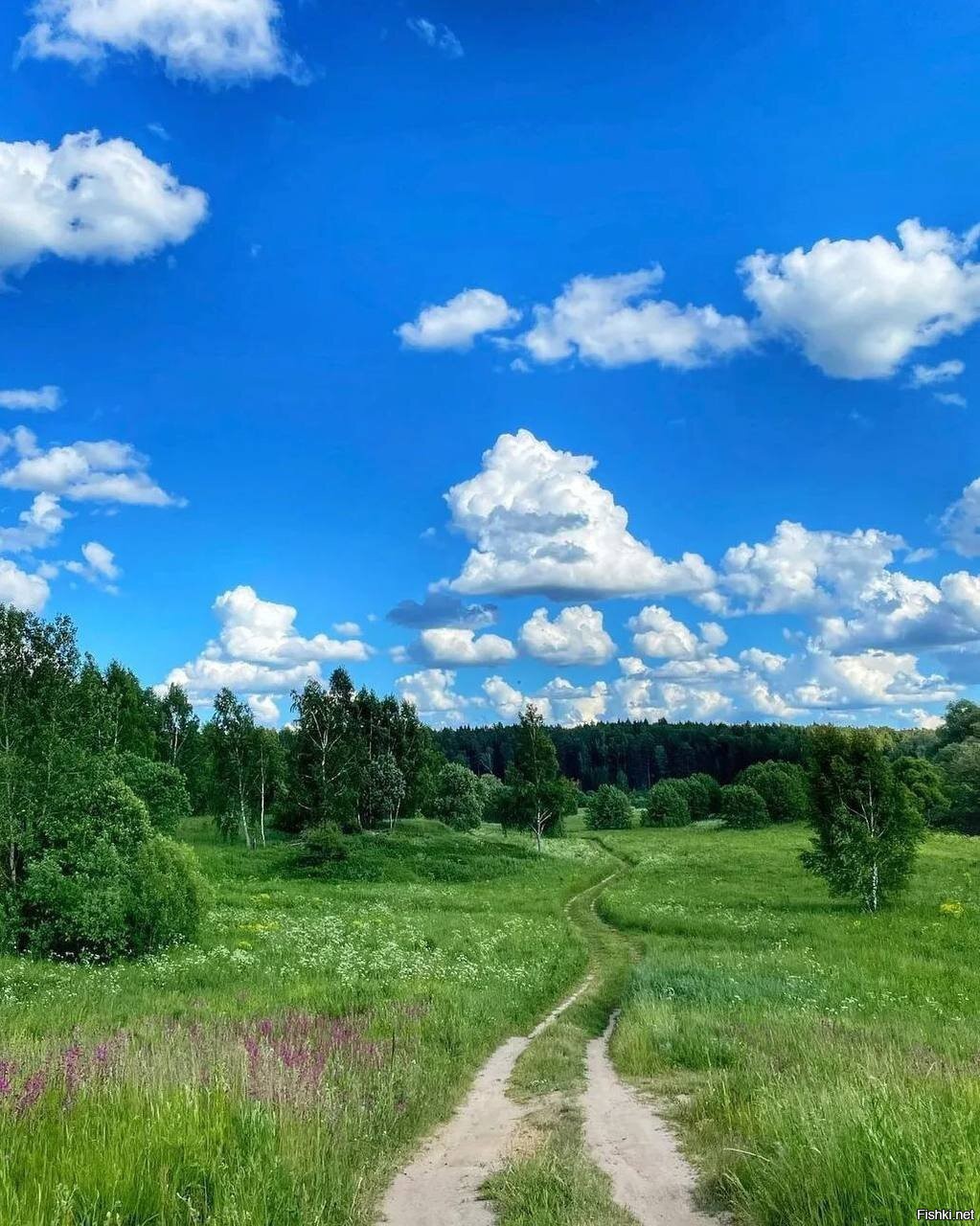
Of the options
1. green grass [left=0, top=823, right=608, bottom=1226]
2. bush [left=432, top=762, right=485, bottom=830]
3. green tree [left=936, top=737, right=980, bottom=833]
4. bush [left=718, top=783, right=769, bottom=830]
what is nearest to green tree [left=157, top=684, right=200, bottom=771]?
bush [left=432, top=762, right=485, bottom=830]

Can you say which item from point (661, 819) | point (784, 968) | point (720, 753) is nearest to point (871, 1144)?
point (784, 968)

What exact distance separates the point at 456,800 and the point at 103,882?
210 feet

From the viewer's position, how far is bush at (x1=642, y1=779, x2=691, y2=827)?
117812mm

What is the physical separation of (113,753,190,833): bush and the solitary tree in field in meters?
40.4

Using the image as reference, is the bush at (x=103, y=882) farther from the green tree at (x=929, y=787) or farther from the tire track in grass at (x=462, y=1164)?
the green tree at (x=929, y=787)

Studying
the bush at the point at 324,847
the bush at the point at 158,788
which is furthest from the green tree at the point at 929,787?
the bush at the point at 158,788

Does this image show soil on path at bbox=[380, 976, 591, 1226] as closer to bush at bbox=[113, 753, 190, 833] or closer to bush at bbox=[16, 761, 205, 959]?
bush at bbox=[16, 761, 205, 959]

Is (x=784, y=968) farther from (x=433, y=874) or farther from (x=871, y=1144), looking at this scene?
(x=433, y=874)

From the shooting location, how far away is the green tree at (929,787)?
9481cm

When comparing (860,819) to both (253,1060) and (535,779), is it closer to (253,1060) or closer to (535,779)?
(253,1060)

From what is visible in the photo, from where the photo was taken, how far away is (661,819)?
119m

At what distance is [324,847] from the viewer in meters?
55.2

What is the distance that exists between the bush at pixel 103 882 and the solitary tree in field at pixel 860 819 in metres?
27.6

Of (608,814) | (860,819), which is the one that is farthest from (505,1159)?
(608,814)
